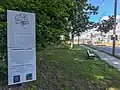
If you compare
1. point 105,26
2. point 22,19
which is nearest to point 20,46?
point 22,19

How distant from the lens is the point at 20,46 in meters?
5.43

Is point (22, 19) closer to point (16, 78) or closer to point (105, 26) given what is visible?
point (16, 78)

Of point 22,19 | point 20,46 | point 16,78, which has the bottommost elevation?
point 16,78

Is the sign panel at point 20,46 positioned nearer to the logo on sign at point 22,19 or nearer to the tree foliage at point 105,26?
the logo on sign at point 22,19

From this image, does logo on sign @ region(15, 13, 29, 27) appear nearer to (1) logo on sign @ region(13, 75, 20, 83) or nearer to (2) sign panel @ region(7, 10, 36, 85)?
(2) sign panel @ region(7, 10, 36, 85)

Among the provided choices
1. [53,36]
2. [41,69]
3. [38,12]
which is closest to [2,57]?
[38,12]

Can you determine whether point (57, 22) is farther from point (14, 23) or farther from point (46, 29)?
point (14, 23)

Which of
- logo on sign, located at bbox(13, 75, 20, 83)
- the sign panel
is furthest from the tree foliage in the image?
logo on sign, located at bbox(13, 75, 20, 83)

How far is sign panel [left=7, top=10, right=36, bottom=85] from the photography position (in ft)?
17.4

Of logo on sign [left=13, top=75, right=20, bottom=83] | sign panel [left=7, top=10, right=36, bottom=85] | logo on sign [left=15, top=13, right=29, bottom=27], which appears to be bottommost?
logo on sign [left=13, top=75, right=20, bottom=83]

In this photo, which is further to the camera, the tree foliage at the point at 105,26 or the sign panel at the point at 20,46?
the tree foliage at the point at 105,26

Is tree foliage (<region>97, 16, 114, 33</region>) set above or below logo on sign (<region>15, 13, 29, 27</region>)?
above

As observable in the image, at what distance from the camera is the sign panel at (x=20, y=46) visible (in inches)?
209

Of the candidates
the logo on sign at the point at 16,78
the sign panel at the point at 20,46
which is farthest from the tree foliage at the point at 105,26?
the logo on sign at the point at 16,78
